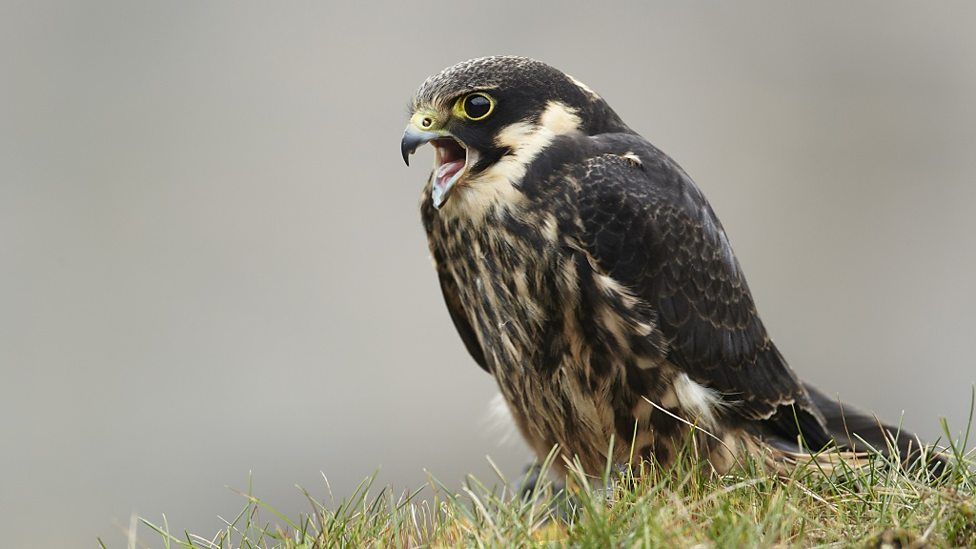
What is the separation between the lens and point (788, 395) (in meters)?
2.54

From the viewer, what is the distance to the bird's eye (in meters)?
2.26

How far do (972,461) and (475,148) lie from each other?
1.26m

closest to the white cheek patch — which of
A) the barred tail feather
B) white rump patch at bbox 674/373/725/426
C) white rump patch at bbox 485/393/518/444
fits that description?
white rump patch at bbox 674/373/725/426

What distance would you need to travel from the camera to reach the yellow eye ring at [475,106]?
2264 millimetres

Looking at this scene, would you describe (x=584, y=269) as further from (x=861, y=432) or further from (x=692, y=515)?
(x=861, y=432)

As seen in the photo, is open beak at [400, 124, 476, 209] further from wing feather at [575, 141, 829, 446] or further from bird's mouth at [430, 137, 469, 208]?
wing feather at [575, 141, 829, 446]

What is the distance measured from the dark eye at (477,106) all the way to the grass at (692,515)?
2.87 ft

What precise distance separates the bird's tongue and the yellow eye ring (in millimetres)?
130

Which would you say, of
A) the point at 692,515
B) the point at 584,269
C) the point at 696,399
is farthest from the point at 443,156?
the point at 692,515

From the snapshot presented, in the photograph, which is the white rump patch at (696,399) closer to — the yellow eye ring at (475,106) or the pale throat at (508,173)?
the pale throat at (508,173)

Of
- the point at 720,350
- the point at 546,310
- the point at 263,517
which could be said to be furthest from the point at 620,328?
the point at 263,517

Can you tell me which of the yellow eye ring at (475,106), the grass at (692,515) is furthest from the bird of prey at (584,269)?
the grass at (692,515)

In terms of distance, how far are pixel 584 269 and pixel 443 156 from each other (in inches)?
18.9

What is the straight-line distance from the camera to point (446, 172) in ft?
7.63
